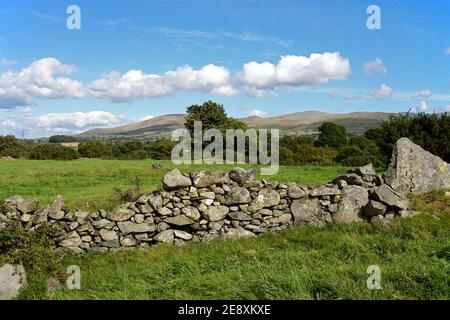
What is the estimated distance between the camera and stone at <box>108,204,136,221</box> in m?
11.5

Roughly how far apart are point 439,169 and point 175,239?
945 centimetres

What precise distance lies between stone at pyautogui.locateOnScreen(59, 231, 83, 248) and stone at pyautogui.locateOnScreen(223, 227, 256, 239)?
13.3 ft

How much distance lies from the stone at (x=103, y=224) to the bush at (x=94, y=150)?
51988 millimetres

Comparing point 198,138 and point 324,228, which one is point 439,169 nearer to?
point 324,228

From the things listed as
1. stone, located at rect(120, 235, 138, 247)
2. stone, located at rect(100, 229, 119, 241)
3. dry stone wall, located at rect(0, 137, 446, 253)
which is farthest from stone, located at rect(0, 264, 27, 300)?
stone, located at rect(120, 235, 138, 247)

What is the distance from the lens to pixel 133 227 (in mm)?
11484

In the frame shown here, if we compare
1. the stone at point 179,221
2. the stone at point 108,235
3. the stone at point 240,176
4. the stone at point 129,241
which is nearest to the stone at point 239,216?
the stone at point 240,176

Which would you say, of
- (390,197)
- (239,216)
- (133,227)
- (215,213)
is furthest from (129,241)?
(390,197)

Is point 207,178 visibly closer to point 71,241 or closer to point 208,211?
point 208,211

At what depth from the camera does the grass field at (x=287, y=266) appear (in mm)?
6137

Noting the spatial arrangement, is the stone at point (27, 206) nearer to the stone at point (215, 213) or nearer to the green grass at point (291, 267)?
the green grass at point (291, 267)

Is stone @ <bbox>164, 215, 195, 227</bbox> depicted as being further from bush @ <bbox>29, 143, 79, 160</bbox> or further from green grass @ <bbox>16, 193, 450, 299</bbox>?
bush @ <bbox>29, 143, 79, 160</bbox>

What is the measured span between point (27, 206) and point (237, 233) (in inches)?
230
